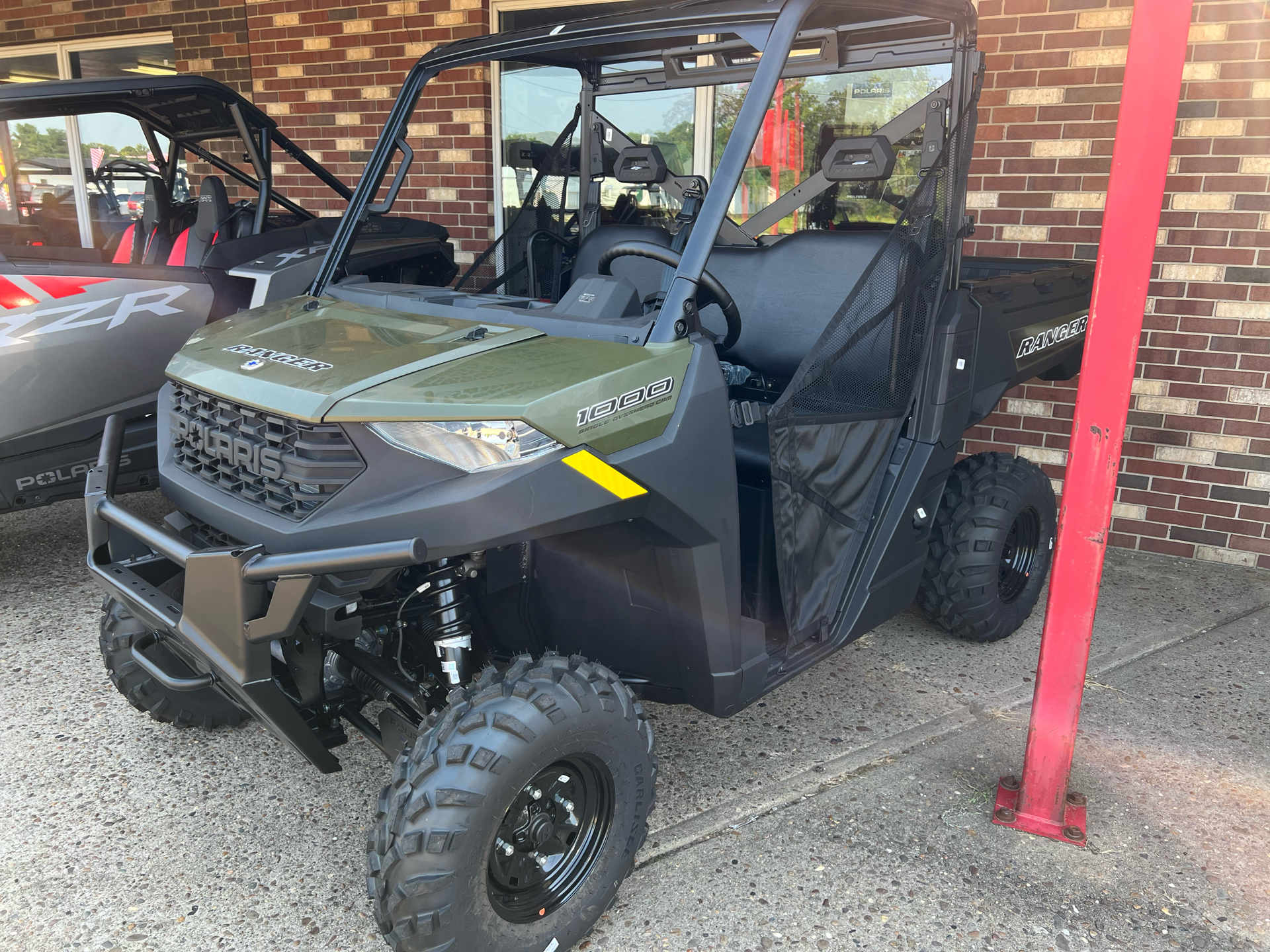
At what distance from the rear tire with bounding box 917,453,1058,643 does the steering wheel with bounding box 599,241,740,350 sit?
4.47 feet

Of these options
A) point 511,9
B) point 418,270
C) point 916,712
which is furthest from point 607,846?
point 511,9

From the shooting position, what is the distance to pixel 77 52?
8.00m

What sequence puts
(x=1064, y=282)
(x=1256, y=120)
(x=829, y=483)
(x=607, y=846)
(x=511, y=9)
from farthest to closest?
(x=511, y=9) → (x=1256, y=120) → (x=1064, y=282) → (x=829, y=483) → (x=607, y=846)

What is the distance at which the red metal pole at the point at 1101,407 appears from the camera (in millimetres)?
2035

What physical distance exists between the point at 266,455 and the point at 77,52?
805cm

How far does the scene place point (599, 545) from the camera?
216 centimetres

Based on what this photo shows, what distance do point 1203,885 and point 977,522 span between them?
1336 mm

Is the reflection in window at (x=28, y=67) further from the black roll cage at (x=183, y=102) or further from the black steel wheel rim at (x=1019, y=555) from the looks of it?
the black steel wheel rim at (x=1019, y=555)

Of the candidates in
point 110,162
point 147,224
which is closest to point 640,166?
point 147,224

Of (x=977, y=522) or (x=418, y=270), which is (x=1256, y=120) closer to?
(x=977, y=522)

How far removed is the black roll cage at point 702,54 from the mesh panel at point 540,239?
0.84 feet

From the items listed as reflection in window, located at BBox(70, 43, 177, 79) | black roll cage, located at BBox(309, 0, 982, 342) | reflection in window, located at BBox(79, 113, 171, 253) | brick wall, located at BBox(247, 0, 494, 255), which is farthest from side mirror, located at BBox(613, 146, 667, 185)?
reflection in window, located at BBox(70, 43, 177, 79)

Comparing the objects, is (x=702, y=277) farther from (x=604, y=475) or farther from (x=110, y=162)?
(x=110, y=162)

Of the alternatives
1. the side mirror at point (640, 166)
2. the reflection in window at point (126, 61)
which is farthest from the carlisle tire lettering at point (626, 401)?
the reflection in window at point (126, 61)
